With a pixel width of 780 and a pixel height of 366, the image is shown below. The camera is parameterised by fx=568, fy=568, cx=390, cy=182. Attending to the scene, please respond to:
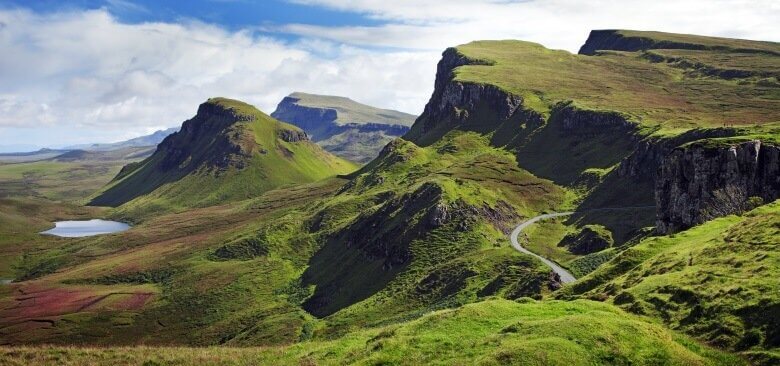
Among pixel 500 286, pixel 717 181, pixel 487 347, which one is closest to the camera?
pixel 487 347

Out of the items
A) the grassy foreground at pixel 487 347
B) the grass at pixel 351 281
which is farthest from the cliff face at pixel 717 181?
the grassy foreground at pixel 487 347

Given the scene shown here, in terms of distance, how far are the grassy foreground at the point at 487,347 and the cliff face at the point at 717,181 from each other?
5795 cm

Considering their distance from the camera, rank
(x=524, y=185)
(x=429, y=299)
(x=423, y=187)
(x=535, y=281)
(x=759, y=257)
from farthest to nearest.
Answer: (x=524, y=185)
(x=423, y=187)
(x=429, y=299)
(x=535, y=281)
(x=759, y=257)

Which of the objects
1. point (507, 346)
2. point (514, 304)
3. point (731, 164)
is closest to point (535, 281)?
point (731, 164)

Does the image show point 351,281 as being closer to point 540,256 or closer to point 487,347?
point 540,256

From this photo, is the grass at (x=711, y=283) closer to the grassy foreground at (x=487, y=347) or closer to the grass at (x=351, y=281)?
the grassy foreground at (x=487, y=347)

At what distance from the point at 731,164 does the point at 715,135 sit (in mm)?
63091

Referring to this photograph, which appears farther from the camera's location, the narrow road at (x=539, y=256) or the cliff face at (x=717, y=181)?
the narrow road at (x=539, y=256)

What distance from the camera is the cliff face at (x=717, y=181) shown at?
313 ft

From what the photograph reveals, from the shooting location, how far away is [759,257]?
160ft

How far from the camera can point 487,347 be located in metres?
38.8

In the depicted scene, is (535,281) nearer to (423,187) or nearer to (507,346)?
(507,346)

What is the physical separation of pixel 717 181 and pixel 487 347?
7982 cm

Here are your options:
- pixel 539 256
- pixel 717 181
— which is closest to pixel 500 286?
pixel 539 256
